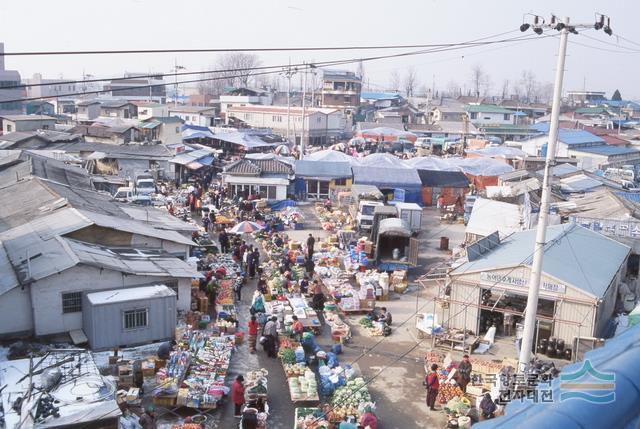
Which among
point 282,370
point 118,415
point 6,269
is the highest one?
point 6,269

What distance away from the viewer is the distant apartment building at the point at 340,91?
7700 cm

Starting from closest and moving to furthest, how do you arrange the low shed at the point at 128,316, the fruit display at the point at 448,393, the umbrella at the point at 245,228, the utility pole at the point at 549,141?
1. the utility pole at the point at 549,141
2. the fruit display at the point at 448,393
3. the low shed at the point at 128,316
4. the umbrella at the point at 245,228

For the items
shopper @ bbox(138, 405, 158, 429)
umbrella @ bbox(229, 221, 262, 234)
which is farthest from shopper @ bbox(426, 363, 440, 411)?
umbrella @ bbox(229, 221, 262, 234)

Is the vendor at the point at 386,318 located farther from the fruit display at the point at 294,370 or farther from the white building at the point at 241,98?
the white building at the point at 241,98

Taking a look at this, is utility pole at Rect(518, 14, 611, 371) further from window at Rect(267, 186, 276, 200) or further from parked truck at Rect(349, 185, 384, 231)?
window at Rect(267, 186, 276, 200)

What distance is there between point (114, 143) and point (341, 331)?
2998 centimetres

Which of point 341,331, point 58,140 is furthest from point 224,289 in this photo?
point 58,140

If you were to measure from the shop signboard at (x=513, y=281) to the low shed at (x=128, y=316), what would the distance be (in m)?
7.86

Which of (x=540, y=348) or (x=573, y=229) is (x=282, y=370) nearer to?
(x=540, y=348)

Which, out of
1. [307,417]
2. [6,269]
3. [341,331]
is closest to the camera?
[307,417]

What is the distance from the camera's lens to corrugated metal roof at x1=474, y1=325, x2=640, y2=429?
10.4 ft

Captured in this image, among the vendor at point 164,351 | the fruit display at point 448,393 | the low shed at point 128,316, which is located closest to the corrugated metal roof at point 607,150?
the fruit display at point 448,393

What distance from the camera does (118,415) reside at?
962cm

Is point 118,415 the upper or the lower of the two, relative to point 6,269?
lower
